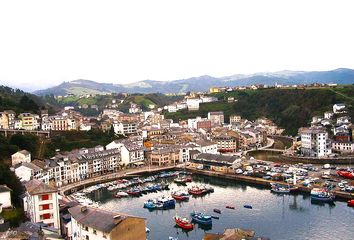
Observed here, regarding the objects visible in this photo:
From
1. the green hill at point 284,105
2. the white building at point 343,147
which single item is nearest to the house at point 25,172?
the white building at point 343,147

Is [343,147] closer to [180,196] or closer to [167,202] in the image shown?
[180,196]

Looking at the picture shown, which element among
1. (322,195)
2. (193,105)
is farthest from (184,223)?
(193,105)

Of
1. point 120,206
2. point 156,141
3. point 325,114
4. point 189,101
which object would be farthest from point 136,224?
point 189,101

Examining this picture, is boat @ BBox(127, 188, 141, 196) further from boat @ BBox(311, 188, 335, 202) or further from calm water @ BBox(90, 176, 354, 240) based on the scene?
boat @ BBox(311, 188, 335, 202)

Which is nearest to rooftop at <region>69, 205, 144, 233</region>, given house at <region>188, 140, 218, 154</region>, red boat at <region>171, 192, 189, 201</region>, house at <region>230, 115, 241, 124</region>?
red boat at <region>171, 192, 189, 201</region>

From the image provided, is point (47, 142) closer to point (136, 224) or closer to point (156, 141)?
point (156, 141)

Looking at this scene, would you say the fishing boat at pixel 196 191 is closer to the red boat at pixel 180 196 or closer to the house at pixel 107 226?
the red boat at pixel 180 196
